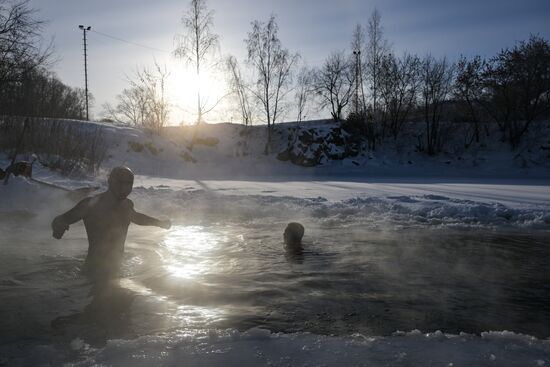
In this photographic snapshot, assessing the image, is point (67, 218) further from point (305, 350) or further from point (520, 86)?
point (520, 86)

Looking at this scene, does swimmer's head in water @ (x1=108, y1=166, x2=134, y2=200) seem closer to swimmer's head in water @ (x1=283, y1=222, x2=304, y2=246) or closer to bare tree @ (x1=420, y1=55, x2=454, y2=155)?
swimmer's head in water @ (x1=283, y1=222, x2=304, y2=246)

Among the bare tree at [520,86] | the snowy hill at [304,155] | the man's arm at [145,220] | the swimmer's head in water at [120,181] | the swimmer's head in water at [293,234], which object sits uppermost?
the bare tree at [520,86]

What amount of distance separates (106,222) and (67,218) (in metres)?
0.39

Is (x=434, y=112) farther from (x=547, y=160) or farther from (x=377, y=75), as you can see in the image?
(x=547, y=160)

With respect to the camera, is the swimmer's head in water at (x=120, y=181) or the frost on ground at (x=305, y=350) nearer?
the frost on ground at (x=305, y=350)

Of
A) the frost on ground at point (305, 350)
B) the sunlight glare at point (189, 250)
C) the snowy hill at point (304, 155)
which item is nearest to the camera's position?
the frost on ground at point (305, 350)

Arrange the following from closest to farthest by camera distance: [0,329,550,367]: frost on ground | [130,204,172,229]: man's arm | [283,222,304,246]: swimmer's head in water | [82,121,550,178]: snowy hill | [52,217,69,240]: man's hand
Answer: [0,329,550,367]: frost on ground
[52,217,69,240]: man's hand
[130,204,172,229]: man's arm
[283,222,304,246]: swimmer's head in water
[82,121,550,178]: snowy hill

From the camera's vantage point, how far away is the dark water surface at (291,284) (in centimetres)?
326

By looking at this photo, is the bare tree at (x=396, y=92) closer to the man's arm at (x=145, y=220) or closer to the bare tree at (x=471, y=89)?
the bare tree at (x=471, y=89)

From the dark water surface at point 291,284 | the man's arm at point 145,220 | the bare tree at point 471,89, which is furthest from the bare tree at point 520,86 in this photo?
the man's arm at point 145,220

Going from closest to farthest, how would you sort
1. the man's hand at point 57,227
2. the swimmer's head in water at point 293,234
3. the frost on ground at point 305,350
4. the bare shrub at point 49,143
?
the frost on ground at point 305,350, the man's hand at point 57,227, the swimmer's head in water at point 293,234, the bare shrub at point 49,143

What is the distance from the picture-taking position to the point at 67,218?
4199 mm

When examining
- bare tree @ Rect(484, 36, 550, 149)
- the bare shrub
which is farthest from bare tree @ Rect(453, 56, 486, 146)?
the bare shrub

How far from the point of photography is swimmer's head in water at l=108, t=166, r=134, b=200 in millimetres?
4327
